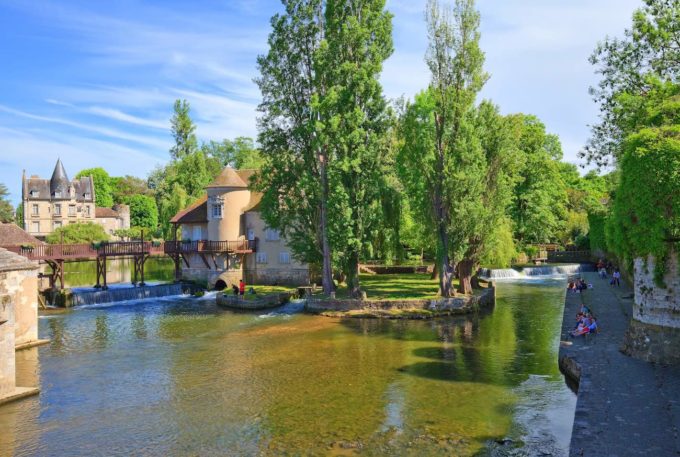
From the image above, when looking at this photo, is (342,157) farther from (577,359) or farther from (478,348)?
(577,359)

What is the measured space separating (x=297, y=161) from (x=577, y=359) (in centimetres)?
2409

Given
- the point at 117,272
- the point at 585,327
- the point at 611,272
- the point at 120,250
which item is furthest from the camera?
the point at 117,272

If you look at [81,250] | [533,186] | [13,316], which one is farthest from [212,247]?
[533,186]

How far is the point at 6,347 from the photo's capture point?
17172 mm

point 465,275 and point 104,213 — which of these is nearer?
point 465,275

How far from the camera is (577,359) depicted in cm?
1902

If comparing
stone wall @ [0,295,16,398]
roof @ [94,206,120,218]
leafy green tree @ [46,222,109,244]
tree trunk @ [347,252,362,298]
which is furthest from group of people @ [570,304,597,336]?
roof @ [94,206,120,218]

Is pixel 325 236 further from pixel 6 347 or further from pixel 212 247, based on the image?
pixel 6 347

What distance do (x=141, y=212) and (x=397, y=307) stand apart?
96962 millimetres

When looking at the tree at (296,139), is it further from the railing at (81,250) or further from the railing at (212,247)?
the railing at (81,250)

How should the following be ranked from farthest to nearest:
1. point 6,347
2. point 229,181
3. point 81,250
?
point 229,181 < point 81,250 < point 6,347

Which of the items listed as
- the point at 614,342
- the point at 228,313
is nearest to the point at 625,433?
the point at 614,342

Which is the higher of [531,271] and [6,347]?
[6,347]

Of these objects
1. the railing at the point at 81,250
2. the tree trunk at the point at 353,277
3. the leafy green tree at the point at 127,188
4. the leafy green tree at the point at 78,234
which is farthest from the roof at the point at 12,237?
the leafy green tree at the point at 127,188
